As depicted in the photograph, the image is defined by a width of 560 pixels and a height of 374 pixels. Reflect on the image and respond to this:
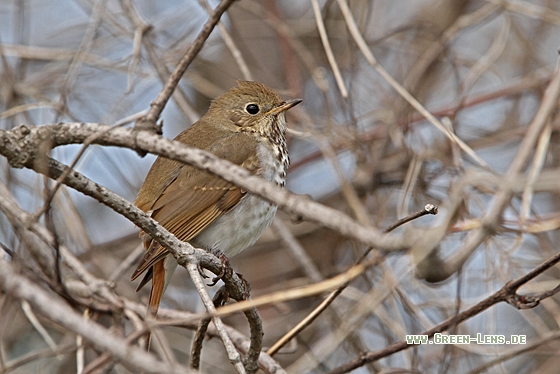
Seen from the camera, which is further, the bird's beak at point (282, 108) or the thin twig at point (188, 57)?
the bird's beak at point (282, 108)

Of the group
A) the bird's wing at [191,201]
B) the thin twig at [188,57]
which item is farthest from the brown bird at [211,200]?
the thin twig at [188,57]

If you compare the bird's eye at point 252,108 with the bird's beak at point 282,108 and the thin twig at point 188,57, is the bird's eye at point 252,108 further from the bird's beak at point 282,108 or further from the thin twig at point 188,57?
the thin twig at point 188,57

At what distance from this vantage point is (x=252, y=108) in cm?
471

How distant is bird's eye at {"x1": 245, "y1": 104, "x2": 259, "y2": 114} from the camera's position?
185 inches

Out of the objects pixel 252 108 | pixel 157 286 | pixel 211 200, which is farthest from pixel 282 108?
pixel 157 286

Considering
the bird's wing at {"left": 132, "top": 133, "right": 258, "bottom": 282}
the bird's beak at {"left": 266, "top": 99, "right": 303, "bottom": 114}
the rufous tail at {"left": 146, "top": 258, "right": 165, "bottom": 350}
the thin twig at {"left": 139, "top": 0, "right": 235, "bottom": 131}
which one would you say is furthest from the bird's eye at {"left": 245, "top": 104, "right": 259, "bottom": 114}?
the thin twig at {"left": 139, "top": 0, "right": 235, "bottom": 131}

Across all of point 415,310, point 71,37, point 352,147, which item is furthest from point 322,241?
point 71,37

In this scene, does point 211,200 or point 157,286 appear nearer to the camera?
point 157,286

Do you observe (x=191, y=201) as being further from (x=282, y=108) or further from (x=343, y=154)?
(x=343, y=154)

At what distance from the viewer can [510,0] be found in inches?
203

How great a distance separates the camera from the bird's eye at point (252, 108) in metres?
4.70

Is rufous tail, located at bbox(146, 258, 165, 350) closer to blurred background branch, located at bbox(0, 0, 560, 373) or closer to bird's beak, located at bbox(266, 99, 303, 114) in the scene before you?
blurred background branch, located at bbox(0, 0, 560, 373)

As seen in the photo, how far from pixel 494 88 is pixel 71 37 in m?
3.62

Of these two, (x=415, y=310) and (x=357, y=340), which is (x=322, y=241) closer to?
(x=357, y=340)
